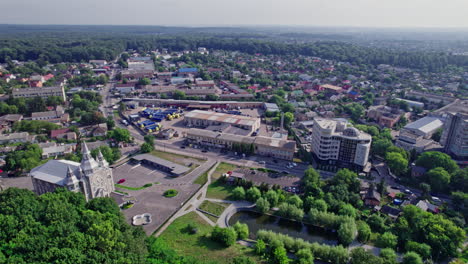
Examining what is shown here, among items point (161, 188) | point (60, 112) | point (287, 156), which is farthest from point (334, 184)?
point (60, 112)

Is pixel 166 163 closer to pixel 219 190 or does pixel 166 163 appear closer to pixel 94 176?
pixel 219 190

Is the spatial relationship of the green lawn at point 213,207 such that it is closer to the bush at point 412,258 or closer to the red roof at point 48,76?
the bush at point 412,258

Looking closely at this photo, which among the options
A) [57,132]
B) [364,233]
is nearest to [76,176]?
[57,132]

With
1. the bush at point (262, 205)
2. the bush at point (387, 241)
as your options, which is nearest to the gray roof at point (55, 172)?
the bush at point (262, 205)

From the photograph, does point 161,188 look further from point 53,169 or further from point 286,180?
point 286,180

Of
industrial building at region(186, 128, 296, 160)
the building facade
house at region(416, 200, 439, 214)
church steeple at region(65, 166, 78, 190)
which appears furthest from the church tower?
the building facade

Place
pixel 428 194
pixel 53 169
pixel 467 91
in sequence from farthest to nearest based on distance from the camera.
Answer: pixel 467 91
pixel 428 194
pixel 53 169

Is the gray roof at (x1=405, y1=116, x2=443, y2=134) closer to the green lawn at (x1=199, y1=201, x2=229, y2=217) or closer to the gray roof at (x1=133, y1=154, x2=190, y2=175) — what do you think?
the green lawn at (x1=199, y1=201, x2=229, y2=217)
